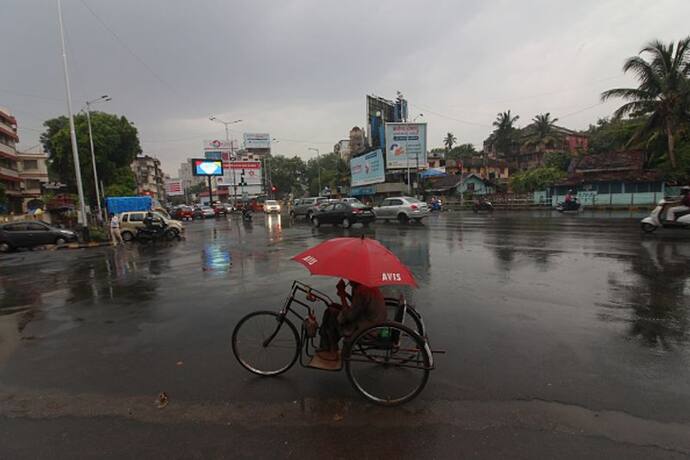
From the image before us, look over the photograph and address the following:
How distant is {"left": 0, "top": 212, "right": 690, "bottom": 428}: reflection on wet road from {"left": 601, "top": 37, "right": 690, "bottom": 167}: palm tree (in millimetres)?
21442

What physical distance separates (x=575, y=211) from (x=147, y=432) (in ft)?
99.0

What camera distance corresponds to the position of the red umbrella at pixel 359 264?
3.16 metres

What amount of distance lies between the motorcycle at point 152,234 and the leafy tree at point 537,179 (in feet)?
117

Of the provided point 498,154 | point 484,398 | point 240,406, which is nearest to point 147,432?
point 240,406

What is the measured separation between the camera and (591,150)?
44.0 metres

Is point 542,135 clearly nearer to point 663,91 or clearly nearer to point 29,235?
point 663,91

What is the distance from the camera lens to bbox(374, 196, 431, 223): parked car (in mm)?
A: 22578

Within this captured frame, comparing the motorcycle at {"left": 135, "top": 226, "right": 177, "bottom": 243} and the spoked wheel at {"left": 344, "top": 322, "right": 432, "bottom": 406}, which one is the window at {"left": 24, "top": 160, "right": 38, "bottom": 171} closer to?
the motorcycle at {"left": 135, "top": 226, "right": 177, "bottom": 243}

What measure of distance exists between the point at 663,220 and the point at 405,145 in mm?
33896

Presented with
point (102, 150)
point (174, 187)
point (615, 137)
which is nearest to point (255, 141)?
point (174, 187)

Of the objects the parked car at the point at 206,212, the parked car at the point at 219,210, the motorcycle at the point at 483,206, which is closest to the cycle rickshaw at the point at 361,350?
the motorcycle at the point at 483,206

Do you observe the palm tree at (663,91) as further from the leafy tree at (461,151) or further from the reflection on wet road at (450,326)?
the leafy tree at (461,151)

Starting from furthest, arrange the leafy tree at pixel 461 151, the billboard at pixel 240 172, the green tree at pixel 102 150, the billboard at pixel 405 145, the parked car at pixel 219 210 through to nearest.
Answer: the leafy tree at pixel 461 151, the billboard at pixel 240 172, the parked car at pixel 219 210, the billboard at pixel 405 145, the green tree at pixel 102 150

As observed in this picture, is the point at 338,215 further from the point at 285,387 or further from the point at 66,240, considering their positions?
the point at 285,387
